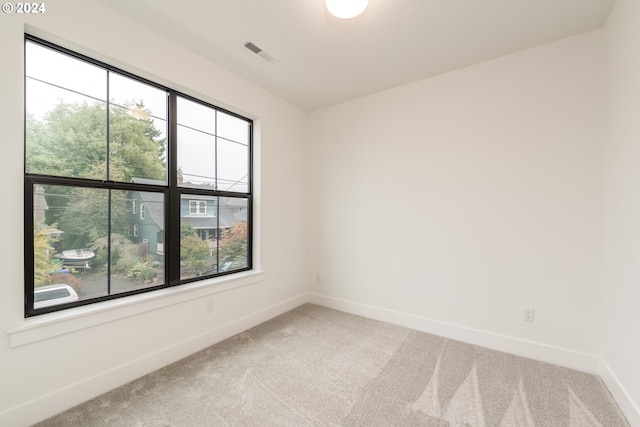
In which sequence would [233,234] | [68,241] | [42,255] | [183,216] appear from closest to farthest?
[42,255], [68,241], [183,216], [233,234]

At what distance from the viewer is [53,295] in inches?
70.9

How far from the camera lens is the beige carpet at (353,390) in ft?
5.48

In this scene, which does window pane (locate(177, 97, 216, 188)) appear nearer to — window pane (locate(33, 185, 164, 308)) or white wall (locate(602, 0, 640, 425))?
window pane (locate(33, 185, 164, 308))

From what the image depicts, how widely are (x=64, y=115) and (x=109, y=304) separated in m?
1.38

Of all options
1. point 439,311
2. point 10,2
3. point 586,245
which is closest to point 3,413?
point 10,2

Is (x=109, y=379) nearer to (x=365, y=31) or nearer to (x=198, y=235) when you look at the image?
(x=198, y=235)

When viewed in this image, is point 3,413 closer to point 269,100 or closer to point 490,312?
point 269,100

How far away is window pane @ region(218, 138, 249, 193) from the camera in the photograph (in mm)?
2904

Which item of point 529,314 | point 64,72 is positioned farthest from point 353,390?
point 64,72

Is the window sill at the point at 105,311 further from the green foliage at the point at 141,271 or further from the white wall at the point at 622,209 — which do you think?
the white wall at the point at 622,209

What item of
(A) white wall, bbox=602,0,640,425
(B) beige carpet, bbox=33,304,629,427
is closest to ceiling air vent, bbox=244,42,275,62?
(A) white wall, bbox=602,0,640,425

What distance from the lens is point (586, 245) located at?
219 centimetres

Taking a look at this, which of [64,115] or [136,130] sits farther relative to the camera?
[136,130]

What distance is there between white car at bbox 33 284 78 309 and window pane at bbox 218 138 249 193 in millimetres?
1464
